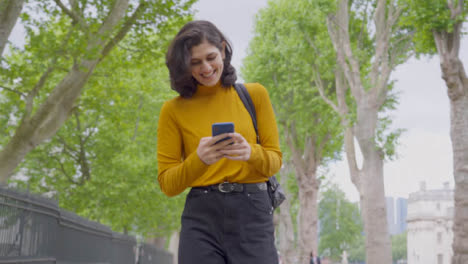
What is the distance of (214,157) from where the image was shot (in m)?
2.66

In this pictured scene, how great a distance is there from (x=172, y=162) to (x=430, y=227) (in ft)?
317

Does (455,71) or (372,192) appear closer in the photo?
(455,71)

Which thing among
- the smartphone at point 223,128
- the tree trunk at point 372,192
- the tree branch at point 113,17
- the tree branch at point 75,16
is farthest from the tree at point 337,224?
the smartphone at point 223,128

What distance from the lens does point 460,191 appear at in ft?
38.1

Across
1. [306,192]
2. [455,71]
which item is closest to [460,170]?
[455,71]

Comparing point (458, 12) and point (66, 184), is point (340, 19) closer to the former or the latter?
point (458, 12)

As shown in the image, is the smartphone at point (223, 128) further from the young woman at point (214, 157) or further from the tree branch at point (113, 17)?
the tree branch at point (113, 17)

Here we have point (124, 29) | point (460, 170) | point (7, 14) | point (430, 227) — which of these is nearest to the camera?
point (7, 14)

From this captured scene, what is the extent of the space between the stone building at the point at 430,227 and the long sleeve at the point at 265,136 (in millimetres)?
91331

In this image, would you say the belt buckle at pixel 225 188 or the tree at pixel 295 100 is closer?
the belt buckle at pixel 225 188

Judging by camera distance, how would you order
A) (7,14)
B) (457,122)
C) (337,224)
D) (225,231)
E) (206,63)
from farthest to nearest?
1. (337,224)
2. (457,122)
3. (7,14)
4. (206,63)
5. (225,231)

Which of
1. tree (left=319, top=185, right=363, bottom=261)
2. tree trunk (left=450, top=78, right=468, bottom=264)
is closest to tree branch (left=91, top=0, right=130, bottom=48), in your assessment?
tree trunk (left=450, top=78, right=468, bottom=264)

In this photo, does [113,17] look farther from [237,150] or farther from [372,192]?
[237,150]

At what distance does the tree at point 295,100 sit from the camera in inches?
1130
